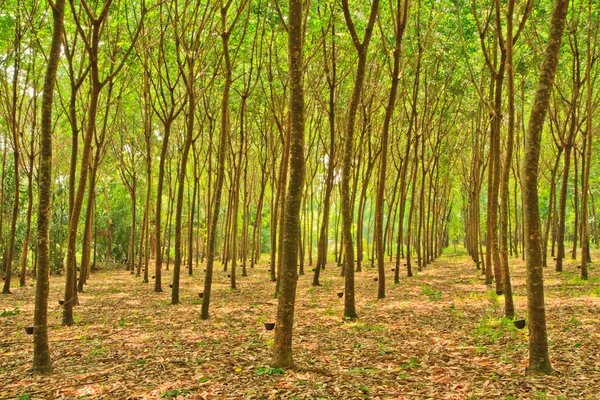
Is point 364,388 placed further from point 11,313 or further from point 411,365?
point 11,313

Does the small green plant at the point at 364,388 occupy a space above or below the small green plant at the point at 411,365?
above

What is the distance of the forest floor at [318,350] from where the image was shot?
5430 millimetres

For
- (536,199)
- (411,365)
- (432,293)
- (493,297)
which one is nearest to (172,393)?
(411,365)

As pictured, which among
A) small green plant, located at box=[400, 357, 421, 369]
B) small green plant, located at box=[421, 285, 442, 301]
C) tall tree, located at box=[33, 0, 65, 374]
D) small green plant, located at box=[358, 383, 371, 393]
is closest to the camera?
small green plant, located at box=[358, 383, 371, 393]

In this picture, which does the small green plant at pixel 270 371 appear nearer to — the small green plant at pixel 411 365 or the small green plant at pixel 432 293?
the small green plant at pixel 411 365

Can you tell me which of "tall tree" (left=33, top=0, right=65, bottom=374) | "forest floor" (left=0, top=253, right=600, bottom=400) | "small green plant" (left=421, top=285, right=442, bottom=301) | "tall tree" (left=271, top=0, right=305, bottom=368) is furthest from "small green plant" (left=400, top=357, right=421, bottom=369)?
"small green plant" (left=421, top=285, right=442, bottom=301)

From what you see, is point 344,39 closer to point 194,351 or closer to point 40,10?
point 40,10

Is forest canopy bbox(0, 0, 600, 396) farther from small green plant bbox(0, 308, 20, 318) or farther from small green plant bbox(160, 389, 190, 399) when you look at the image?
small green plant bbox(160, 389, 190, 399)

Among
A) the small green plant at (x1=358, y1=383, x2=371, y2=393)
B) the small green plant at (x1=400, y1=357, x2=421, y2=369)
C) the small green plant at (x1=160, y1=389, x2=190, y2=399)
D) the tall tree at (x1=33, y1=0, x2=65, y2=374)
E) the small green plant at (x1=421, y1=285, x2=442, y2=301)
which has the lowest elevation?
the small green plant at (x1=421, y1=285, x2=442, y2=301)

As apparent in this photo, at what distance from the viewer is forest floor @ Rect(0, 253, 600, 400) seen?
17.8 ft

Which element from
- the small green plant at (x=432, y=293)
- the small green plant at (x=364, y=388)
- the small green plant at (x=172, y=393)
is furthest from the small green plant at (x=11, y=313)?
the small green plant at (x=432, y=293)

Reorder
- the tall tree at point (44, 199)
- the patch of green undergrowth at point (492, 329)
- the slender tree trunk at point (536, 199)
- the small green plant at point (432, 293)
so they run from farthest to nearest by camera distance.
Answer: the small green plant at point (432, 293) < the patch of green undergrowth at point (492, 329) < the tall tree at point (44, 199) < the slender tree trunk at point (536, 199)

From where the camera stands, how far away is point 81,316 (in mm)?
11164

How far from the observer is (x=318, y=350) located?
7387 mm
